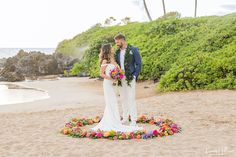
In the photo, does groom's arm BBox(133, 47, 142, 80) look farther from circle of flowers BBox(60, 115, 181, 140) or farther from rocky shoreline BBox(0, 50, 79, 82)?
rocky shoreline BBox(0, 50, 79, 82)

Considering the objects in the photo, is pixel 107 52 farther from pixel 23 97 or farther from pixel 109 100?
pixel 23 97

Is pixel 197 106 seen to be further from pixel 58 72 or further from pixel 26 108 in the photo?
pixel 58 72

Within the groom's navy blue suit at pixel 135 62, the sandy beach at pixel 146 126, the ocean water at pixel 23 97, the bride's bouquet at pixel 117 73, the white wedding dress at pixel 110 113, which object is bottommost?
the sandy beach at pixel 146 126

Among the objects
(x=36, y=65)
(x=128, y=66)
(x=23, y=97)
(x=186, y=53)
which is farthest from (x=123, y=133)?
(x=36, y=65)

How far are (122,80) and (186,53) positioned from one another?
44.3 ft

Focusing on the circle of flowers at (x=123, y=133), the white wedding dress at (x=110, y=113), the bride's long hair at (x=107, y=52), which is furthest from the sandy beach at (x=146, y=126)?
the bride's long hair at (x=107, y=52)

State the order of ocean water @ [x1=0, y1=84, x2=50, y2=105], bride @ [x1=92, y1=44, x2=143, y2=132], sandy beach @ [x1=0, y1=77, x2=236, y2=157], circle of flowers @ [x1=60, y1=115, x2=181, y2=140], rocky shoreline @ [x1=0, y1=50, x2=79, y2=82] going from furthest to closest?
rocky shoreline @ [x1=0, y1=50, x2=79, y2=82]
ocean water @ [x1=0, y1=84, x2=50, y2=105]
bride @ [x1=92, y1=44, x2=143, y2=132]
circle of flowers @ [x1=60, y1=115, x2=181, y2=140]
sandy beach @ [x1=0, y1=77, x2=236, y2=157]

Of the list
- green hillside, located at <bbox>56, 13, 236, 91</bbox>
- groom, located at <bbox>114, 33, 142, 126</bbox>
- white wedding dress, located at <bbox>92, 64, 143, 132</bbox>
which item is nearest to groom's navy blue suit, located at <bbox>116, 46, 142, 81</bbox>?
groom, located at <bbox>114, 33, 142, 126</bbox>

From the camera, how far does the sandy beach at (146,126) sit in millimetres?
8297

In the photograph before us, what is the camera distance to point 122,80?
10352 millimetres

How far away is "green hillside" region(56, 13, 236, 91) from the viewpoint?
18.7 metres

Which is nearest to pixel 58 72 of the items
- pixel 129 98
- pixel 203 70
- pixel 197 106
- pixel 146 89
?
pixel 146 89

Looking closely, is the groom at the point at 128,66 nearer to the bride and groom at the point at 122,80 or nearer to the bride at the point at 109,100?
the bride and groom at the point at 122,80

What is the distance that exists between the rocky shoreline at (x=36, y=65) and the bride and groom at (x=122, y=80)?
81.9 feet
